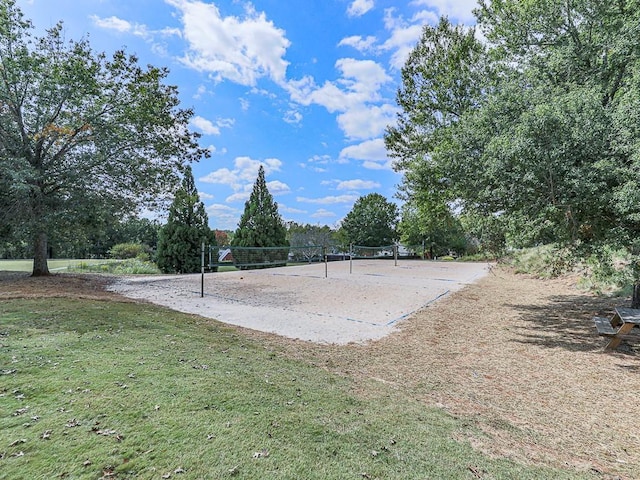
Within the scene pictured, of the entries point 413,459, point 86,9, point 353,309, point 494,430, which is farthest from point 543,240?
point 86,9

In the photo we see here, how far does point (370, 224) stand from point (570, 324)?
34.7 m

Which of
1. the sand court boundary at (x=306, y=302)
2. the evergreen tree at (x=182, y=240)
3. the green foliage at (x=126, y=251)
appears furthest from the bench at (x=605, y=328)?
the green foliage at (x=126, y=251)

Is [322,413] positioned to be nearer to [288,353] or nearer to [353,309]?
[288,353]

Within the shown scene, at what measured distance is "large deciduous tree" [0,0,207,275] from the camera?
874cm

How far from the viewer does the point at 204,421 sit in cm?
223

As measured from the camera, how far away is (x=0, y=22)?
28.1 ft

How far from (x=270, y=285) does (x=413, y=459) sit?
911cm

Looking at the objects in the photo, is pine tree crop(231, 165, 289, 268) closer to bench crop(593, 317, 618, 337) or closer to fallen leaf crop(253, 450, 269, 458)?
bench crop(593, 317, 618, 337)

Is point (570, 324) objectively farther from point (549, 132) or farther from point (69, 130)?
point (69, 130)

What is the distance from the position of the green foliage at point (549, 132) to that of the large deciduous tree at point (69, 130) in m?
8.48

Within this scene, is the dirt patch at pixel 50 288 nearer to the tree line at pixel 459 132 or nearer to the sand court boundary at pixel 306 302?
the sand court boundary at pixel 306 302

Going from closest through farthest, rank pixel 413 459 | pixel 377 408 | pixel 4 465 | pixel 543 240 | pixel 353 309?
pixel 4 465 < pixel 413 459 < pixel 377 408 < pixel 543 240 < pixel 353 309

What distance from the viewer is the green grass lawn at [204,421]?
1843mm

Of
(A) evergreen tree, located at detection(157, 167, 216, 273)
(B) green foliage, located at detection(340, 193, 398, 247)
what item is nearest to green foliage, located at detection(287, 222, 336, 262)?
(B) green foliage, located at detection(340, 193, 398, 247)
